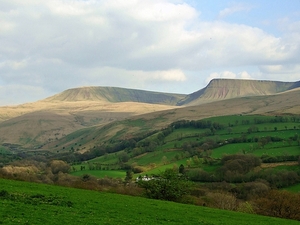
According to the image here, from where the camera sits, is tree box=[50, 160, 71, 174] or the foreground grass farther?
tree box=[50, 160, 71, 174]

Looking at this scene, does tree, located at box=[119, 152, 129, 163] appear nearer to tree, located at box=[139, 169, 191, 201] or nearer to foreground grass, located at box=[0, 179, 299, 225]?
tree, located at box=[139, 169, 191, 201]

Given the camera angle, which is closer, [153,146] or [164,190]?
[164,190]

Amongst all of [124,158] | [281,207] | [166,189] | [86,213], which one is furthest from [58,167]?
[86,213]

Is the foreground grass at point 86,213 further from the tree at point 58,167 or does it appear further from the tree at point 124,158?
the tree at point 124,158

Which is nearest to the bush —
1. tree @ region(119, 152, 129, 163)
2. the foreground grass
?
the foreground grass

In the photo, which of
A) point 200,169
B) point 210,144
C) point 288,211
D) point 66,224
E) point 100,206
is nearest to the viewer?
point 66,224

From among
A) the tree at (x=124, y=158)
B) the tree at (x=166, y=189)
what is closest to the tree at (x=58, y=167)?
the tree at (x=124, y=158)

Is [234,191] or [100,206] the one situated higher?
[100,206]

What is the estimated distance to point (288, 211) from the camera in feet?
192

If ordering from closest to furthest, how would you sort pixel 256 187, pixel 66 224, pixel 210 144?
1. pixel 66 224
2. pixel 256 187
3. pixel 210 144

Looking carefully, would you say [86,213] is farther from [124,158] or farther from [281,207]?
[124,158]

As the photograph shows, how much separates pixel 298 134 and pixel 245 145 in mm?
26520

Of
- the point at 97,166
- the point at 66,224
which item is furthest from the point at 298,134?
the point at 66,224

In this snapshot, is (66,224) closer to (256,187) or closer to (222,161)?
(256,187)
